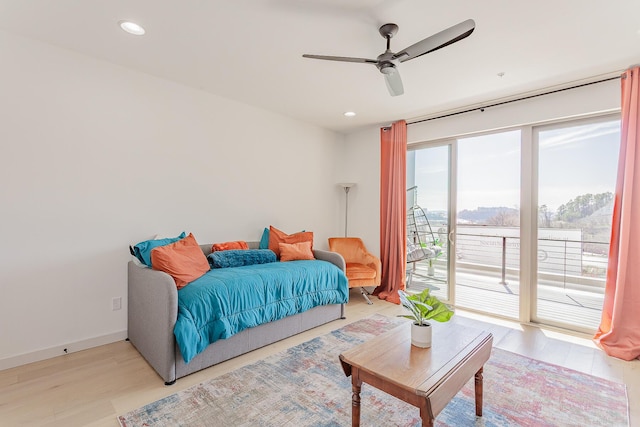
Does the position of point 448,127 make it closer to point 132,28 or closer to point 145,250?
point 132,28

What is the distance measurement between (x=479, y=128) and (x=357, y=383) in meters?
3.31

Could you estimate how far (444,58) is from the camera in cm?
254

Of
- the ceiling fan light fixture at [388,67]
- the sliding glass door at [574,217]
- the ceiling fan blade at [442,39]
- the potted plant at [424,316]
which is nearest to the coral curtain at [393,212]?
the sliding glass door at [574,217]

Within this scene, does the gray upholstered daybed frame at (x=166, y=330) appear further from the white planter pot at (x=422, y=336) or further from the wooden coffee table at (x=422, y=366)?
the white planter pot at (x=422, y=336)

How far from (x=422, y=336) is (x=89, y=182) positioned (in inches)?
115

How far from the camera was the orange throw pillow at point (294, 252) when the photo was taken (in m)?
3.49

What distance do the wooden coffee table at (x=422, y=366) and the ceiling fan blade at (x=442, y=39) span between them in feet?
5.77

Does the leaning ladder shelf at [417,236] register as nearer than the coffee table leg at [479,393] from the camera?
No

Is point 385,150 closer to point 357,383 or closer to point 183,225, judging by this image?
point 183,225

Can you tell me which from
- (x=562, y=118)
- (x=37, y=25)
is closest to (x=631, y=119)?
(x=562, y=118)

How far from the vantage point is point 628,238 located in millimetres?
2619

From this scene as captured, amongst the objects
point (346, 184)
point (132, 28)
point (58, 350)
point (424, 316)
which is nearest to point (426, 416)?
point (424, 316)

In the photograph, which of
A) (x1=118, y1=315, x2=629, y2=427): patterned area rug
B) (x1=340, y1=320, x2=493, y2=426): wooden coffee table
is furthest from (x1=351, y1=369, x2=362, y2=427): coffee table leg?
(x1=118, y1=315, x2=629, y2=427): patterned area rug

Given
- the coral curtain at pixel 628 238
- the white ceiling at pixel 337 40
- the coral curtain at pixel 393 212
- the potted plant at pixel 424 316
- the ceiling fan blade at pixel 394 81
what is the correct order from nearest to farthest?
the potted plant at pixel 424 316, the white ceiling at pixel 337 40, the ceiling fan blade at pixel 394 81, the coral curtain at pixel 628 238, the coral curtain at pixel 393 212
